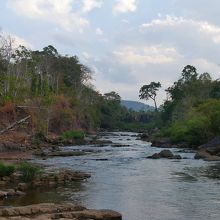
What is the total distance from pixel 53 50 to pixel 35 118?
157 feet

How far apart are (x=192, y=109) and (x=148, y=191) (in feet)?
191

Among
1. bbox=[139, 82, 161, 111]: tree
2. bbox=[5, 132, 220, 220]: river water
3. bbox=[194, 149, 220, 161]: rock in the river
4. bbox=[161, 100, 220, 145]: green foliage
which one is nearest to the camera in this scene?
bbox=[5, 132, 220, 220]: river water

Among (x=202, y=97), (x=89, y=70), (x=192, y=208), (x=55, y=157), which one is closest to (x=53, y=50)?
(x=89, y=70)

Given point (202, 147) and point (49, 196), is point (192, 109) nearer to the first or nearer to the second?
point (202, 147)

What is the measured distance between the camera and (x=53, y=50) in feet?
410

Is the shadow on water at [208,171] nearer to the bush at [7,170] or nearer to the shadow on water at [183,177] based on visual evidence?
the shadow on water at [183,177]

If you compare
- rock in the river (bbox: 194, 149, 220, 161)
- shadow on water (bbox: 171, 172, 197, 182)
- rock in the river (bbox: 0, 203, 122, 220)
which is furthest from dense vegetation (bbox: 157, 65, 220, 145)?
rock in the river (bbox: 0, 203, 122, 220)

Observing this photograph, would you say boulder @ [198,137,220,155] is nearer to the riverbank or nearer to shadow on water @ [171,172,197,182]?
the riverbank

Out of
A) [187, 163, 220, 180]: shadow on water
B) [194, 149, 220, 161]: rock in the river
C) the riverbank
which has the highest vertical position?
the riverbank

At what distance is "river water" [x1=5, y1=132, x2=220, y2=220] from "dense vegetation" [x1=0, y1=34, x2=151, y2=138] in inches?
1181

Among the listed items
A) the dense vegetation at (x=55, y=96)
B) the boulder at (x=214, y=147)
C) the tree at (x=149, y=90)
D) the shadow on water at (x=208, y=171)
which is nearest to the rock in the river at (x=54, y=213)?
the shadow on water at (x=208, y=171)

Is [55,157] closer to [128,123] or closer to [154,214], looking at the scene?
[154,214]

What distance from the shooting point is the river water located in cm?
2247

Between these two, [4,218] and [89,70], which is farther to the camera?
[89,70]
